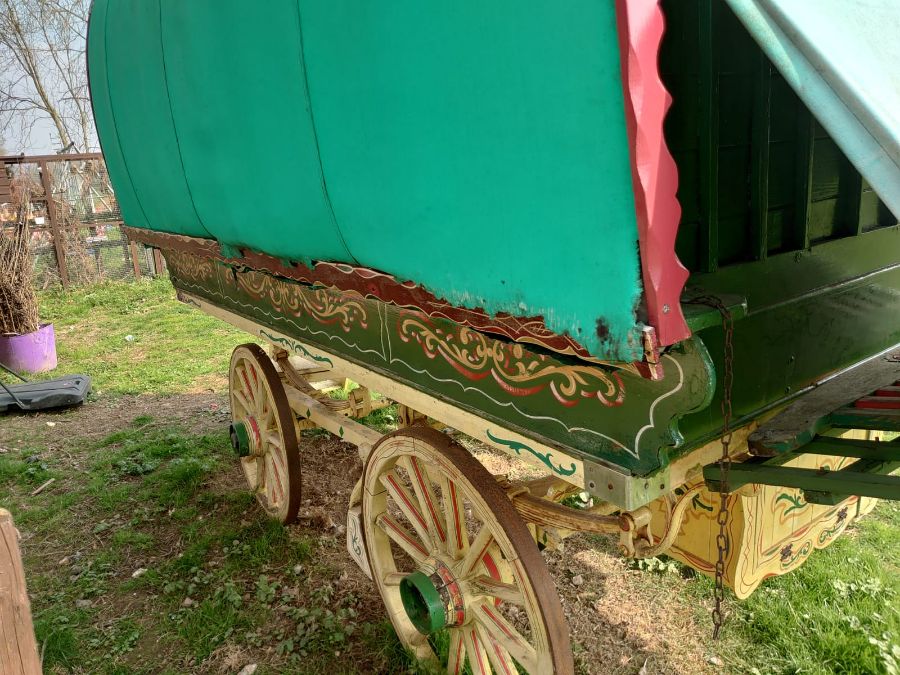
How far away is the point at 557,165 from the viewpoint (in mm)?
1268

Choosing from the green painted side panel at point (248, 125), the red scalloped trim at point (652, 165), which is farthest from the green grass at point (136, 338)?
the red scalloped trim at point (652, 165)

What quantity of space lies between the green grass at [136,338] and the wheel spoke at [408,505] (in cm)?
478

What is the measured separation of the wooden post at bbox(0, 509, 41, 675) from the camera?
1.43 meters

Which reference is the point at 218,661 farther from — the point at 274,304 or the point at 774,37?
the point at 774,37

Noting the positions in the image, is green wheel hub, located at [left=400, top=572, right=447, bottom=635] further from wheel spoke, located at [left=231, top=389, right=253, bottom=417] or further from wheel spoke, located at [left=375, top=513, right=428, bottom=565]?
wheel spoke, located at [left=231, top=389, right=253, bottom=417]

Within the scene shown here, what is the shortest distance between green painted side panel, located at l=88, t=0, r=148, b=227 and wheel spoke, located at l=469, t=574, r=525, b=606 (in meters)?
2.86

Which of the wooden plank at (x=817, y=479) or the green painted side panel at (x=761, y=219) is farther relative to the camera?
the green painted side panel at (x=761, y=219)

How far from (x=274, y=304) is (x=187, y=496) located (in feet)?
5.97

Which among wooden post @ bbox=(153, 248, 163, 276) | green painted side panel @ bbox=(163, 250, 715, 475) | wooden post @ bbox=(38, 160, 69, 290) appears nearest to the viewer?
green painted side panel @ bbox=(163, 250, 715, 475)

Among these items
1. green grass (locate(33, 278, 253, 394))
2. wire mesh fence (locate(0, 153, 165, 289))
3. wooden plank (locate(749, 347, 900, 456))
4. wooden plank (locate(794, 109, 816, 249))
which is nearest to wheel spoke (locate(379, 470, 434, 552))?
wooden plank (locate(749, 347, 900, 456))

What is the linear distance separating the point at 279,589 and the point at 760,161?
2774mm

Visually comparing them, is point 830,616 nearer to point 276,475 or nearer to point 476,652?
point 476,652

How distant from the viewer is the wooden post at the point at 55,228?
10109mm

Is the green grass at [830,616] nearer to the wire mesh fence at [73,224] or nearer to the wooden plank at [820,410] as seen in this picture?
the wooden plank at [820,410]
